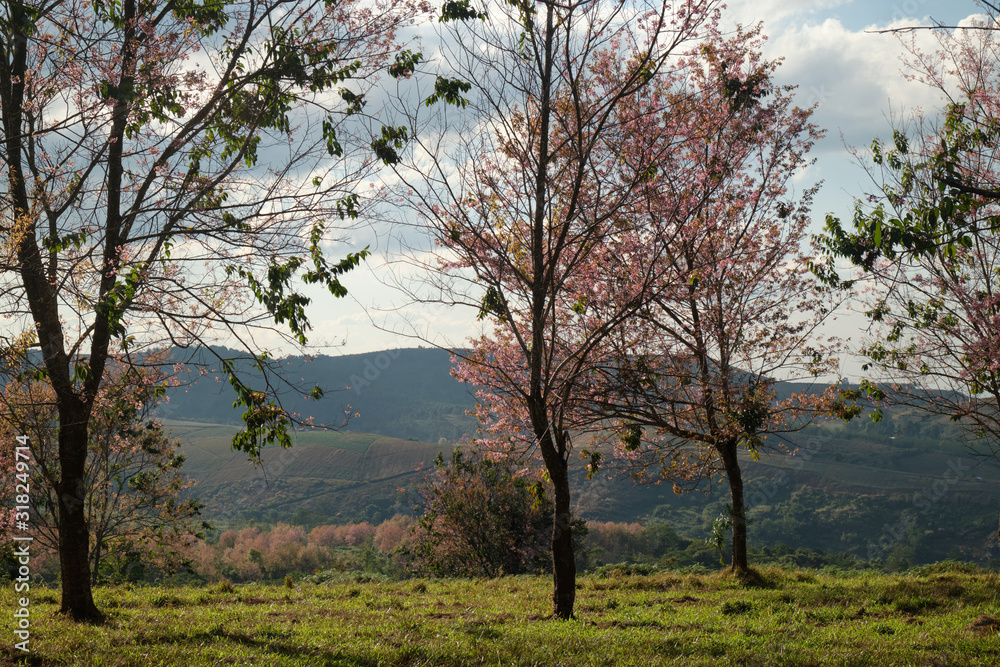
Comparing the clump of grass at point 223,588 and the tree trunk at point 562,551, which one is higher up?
the tree trunk at point 562,551

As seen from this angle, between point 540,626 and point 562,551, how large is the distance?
56.7 inches

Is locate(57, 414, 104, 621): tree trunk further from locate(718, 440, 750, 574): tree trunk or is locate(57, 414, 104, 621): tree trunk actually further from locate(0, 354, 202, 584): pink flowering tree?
locate(718, 440, 750, 574): tree trunk

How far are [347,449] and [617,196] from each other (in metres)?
167

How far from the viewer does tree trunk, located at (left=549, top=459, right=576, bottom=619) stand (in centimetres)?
1005

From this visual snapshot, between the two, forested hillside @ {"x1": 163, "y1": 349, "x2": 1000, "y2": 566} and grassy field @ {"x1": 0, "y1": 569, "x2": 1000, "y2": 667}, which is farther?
forested hillside @ {"x1": 163, "y1": 349, "x2": 1000, "y2": 566}

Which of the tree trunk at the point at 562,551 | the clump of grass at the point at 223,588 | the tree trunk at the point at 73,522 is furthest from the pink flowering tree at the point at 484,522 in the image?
the tree trunk at the point at 73,522

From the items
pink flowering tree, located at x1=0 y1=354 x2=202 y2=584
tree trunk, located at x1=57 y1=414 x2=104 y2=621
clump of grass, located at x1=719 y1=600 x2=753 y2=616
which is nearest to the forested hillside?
pink flowering tree, located at x1=0 y1=354 x2=202 y2=584

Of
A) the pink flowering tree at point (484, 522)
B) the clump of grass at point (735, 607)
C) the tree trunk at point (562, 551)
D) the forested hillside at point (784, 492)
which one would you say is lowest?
the forested hillside at point (784, 492)

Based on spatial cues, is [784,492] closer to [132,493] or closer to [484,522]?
[484,522]

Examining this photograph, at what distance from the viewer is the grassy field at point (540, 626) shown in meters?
6.73

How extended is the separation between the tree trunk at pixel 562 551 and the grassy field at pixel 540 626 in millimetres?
471

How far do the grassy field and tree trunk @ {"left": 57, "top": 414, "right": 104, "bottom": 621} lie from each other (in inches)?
14.2

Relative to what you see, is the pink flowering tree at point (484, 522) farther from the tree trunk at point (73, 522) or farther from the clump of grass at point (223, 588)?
the tree trunk at point (73, 522)

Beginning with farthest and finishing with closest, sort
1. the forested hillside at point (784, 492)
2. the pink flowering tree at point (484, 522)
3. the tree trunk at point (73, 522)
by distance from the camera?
1. the forested hillside at point (784, 492)
2. the pink flowering tree at point (484, 522)
3. the tree trunk at point (73, 522)
